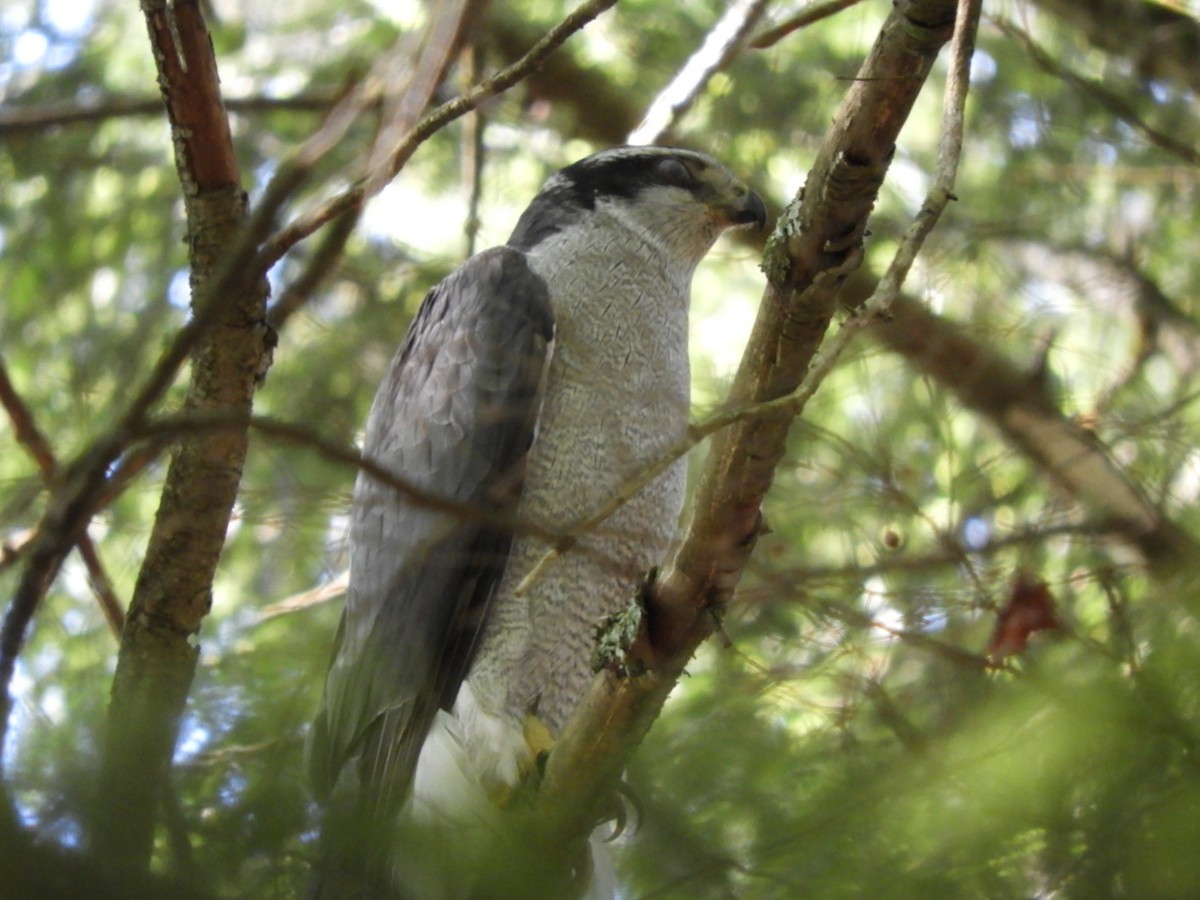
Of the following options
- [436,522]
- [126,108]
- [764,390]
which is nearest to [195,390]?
[436,522]

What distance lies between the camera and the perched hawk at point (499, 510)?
353 centimetres

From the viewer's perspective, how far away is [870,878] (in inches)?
66.0

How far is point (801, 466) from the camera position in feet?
13.4

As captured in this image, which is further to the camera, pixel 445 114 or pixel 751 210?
pixel 751 210

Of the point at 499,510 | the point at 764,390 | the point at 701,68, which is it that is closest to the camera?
the point at 764,390

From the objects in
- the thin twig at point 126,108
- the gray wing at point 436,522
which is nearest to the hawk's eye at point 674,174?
the gray wing at point 436,522

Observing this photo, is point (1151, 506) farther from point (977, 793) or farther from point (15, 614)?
point (15, 614)

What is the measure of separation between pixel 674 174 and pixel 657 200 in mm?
146

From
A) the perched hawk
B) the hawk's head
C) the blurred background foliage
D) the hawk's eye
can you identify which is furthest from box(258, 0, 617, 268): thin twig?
the hawk's eye

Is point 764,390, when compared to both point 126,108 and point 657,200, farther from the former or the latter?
point 126,108

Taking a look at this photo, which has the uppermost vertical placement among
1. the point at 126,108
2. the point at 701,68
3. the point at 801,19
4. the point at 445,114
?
the point at 701,68

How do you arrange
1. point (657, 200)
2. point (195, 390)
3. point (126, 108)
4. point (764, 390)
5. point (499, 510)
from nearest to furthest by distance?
1. point (764, 390)
2. point (195, 390)
3. point (499, 510)
4. point (126, 108)
5. point (657, 200)

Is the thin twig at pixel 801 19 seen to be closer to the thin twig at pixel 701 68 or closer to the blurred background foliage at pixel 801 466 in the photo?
the thin twig at pixel 701 68

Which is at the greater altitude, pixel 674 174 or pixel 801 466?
pixel 674 174
